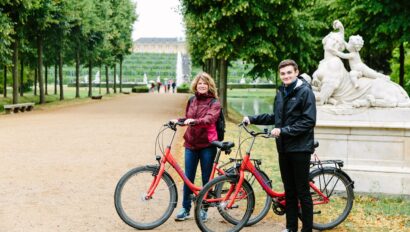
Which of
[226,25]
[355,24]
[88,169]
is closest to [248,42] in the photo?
[226,25]

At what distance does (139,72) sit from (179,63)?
26.4 feet

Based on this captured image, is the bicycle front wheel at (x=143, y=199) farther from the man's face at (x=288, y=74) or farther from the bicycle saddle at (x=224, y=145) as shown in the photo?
the man's face at (x=288, y=74)

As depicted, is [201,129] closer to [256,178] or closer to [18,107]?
[256,178]

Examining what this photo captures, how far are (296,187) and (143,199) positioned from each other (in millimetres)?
1705

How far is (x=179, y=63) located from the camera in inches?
3969

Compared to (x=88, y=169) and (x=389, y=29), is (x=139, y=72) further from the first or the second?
(x=88, y=169)

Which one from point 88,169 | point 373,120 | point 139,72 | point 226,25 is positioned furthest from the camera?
point 139,72

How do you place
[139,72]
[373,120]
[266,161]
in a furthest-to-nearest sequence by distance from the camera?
[139,72], [266,161], [373,120]

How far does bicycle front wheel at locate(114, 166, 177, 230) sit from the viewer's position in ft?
19.5

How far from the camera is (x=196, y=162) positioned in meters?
6.48

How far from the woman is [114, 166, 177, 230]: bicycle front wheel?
317 millimetres

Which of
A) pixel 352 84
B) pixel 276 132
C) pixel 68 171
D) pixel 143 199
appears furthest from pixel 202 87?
pixel 68 171

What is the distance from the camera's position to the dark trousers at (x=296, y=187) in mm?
5488

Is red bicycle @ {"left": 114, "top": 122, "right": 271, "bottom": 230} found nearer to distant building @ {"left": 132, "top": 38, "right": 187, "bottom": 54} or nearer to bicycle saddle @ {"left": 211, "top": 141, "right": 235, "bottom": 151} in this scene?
bicycle saddle @ {"left": 211, "top": 141, "right": 235, "bottom": 151}
